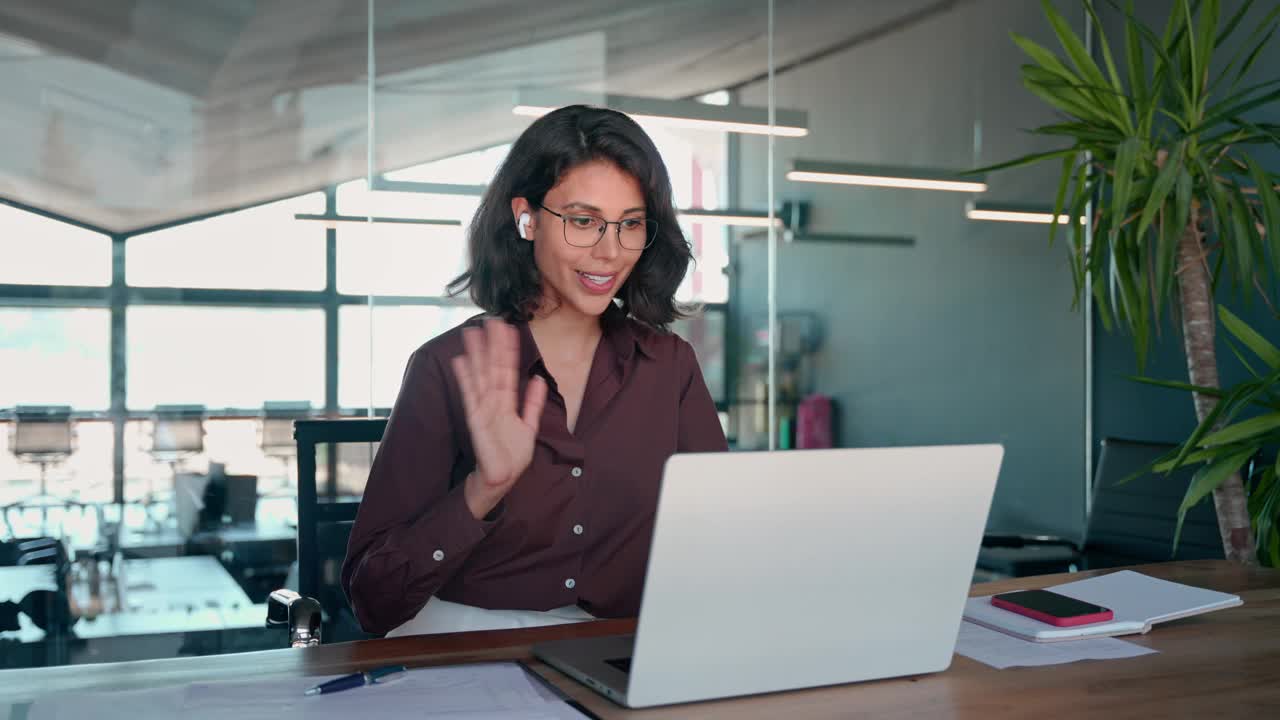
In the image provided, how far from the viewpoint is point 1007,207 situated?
16.0 feet

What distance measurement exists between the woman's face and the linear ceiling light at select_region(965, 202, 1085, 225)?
3272 mm

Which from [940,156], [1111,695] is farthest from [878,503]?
[940,156]

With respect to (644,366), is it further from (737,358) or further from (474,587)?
(737,358)

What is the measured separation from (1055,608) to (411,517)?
38.3 inches

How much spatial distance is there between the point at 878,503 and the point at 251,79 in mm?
3245

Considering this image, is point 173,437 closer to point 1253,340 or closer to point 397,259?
point 397,259

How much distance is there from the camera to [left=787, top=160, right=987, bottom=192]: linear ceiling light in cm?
451

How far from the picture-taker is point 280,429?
12.7 ft

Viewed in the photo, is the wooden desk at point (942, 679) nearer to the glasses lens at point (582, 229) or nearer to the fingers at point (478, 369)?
the fingers at point (478, 369)

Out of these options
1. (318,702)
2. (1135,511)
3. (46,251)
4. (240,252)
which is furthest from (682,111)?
(318,702)

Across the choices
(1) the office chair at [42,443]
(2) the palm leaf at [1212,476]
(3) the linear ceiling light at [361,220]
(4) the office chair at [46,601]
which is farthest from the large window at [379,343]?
(2) the palm leaf at [1212,476]

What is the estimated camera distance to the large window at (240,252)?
3713 millimetres

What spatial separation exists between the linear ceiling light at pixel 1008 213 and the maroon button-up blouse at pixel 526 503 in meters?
3.15

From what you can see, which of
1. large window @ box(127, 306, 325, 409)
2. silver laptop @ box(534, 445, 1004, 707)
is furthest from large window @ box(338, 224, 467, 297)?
silver laptop @ box(534, 445, 1004, 707)
